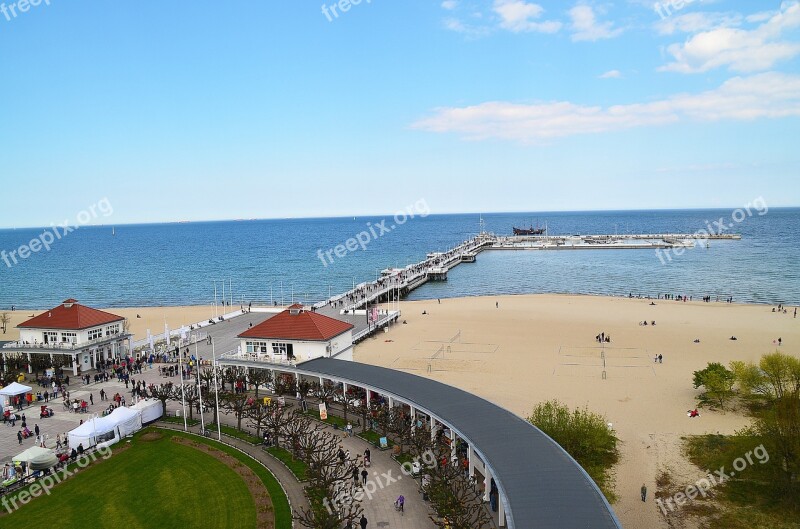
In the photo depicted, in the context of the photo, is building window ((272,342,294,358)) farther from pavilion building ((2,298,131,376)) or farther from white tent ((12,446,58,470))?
pavilion building ((2,298,131,376))

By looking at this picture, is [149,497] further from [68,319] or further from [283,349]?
[68,319]

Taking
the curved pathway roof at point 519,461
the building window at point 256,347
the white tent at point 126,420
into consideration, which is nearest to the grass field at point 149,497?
the white tent at point 126,420

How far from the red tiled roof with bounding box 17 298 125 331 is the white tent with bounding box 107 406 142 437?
1609cm

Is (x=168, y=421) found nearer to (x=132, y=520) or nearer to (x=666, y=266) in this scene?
(x=132, y=520)

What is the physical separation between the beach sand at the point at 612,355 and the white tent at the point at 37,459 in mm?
22703

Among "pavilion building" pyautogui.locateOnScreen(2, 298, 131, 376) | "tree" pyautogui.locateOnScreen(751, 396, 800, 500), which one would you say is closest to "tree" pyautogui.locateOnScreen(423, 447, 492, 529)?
"tree" pyautogui.locateOnScreen(751, 396, 800, 500)

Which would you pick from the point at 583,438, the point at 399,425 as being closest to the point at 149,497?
the point at 399,425

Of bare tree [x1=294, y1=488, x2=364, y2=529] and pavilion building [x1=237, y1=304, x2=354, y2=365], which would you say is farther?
pavilion building [x1=237, y1=304, x2=354, y2=365]

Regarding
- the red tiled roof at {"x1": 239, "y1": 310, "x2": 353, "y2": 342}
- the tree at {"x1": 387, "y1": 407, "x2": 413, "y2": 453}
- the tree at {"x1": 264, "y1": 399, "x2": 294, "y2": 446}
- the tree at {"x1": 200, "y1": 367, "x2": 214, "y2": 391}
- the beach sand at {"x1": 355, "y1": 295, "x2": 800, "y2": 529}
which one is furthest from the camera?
the red tiled roof at {"x1": 239, "y1": 310, "x2": 353, "y2": 342}

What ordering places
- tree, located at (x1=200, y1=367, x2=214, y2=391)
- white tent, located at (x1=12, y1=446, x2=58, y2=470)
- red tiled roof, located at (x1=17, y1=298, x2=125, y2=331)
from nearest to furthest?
white tent, located at (x1=12, y1=446, x2=58, y2=470), tree, located at (x1=200, y1=367, x2=214, y2=391), red tiled roof, located at (x1=17, y1=298, x2=125, y2=331)

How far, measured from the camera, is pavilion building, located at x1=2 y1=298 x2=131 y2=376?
42.1m

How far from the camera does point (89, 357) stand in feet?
142

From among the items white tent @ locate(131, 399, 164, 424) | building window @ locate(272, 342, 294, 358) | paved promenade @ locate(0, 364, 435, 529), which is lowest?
paved promenade @ locate(0, 364, 435, 529)

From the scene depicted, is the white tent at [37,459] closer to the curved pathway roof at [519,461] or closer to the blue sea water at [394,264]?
the curved pathway roof at [519,461]
